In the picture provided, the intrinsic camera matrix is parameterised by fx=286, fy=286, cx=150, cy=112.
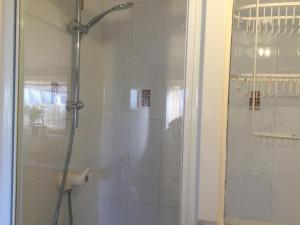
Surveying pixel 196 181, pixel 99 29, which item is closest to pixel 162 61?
pixel 99 29

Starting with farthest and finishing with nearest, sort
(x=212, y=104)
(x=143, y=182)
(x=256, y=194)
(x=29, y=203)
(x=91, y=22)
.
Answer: (x=143, y=182) → (x=91, y=22) → (x=256, y=194) → (x=29, y=203) → (x=212, y=104)

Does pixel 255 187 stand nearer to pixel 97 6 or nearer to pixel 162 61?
pixel 162 61

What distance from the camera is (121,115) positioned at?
184 cm

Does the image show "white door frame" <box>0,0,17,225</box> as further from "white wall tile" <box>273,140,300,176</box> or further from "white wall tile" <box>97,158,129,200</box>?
"white wall tile" <box>273,140,300,176</box>

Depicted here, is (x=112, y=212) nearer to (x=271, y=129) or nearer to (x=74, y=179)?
(x=74, y=179)

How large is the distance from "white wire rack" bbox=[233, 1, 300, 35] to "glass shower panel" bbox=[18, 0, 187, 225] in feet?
1.23

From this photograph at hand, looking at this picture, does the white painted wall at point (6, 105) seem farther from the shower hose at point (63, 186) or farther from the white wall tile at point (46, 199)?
the shower hose at point (63, 186)

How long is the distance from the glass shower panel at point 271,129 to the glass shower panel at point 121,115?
0.38m

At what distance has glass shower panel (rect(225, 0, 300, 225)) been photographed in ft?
4.76

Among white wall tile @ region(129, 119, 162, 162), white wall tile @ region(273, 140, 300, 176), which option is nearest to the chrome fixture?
white wall tile @ region(129, 119, 162, 162)

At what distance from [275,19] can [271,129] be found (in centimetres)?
56

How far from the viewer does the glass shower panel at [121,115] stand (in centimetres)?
151

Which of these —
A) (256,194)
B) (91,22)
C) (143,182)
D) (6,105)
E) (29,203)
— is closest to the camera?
(6,105)

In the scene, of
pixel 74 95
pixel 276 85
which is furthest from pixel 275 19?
pixel 74 95
